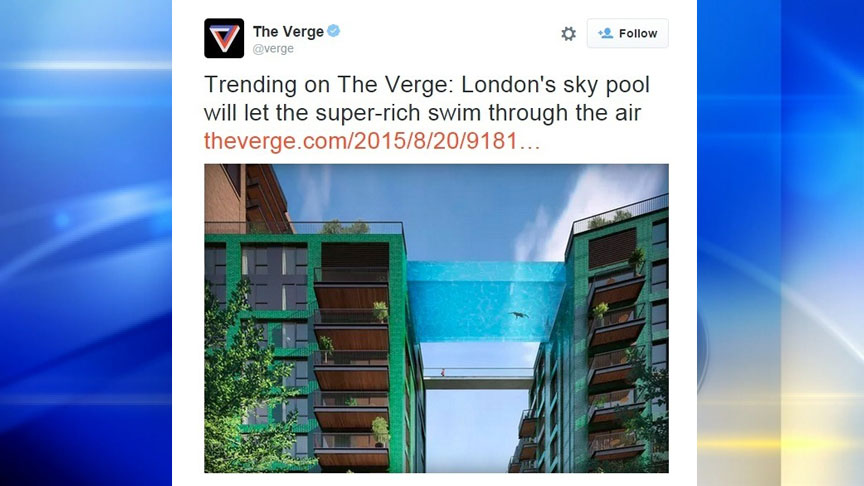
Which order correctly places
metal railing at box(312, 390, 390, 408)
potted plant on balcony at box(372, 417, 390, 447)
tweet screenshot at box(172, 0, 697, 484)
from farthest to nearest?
metal railing at box(312, 390, 390, 408), potted plant on balcony at box(372, 417, 390, 447), tweet screenshot at box(172, 0, 697, 484)

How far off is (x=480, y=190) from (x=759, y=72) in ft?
5.56

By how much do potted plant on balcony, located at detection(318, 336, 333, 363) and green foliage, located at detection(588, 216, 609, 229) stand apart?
1780mm

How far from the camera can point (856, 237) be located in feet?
14.6

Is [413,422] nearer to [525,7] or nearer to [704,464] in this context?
[704,464]

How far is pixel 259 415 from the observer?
514cm

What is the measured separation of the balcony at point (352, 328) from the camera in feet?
17.0

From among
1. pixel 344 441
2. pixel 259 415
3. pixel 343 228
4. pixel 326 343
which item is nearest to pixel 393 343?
pixel 326 343

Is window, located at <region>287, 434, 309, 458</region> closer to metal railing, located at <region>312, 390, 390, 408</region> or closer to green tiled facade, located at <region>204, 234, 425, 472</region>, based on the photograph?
green tiled facade, located at <region>204, 234, 425, 472</region>

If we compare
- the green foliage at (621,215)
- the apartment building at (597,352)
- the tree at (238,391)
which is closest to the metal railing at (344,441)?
the tree at (238,391)

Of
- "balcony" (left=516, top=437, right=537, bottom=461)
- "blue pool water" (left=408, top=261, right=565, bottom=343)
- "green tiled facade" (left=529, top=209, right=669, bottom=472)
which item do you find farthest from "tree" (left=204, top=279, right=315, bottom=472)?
"green tiled facade" (left=529, top=209, right=669, bottom=472)

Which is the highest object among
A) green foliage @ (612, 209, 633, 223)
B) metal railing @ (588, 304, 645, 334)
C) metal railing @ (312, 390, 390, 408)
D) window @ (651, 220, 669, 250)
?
green foliage @ (612, 209, 633, 223)

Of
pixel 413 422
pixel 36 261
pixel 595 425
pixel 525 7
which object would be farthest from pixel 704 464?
pixel 36 261

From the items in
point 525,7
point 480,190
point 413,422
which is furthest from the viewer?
point 413,422

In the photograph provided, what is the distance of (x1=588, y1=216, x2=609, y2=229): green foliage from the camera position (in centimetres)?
498
